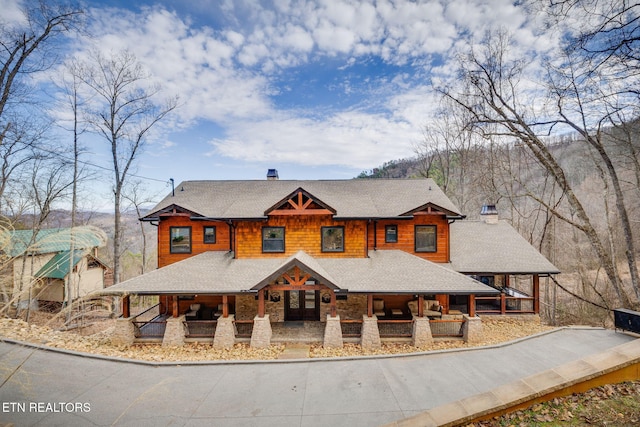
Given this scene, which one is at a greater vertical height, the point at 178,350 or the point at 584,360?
the point at 584,360

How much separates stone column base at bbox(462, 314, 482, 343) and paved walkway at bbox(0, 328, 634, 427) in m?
0.95

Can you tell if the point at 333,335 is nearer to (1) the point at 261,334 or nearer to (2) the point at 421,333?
(1) the point at 261,334

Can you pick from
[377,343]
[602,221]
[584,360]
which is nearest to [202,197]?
[377,343]

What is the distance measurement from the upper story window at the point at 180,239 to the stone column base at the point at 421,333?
1192cm

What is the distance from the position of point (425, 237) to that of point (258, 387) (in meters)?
10.6

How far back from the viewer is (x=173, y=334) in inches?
426

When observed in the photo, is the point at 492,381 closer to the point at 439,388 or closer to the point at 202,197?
the point at 439,388

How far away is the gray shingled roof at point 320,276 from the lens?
10477mm

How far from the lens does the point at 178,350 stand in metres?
10.4

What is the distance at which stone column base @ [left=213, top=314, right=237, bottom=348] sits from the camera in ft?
34.9

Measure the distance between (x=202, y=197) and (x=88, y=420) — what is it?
1122 centimetres

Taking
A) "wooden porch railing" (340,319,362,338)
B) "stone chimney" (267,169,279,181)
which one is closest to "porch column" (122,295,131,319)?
"wooden porch railing" (340,319,362,338)

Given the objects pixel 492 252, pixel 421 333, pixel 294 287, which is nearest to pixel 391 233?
pixel 421 333

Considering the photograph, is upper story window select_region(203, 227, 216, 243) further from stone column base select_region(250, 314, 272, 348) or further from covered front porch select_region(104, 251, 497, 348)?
stone column base select_region(250, 314, 272, 348)
